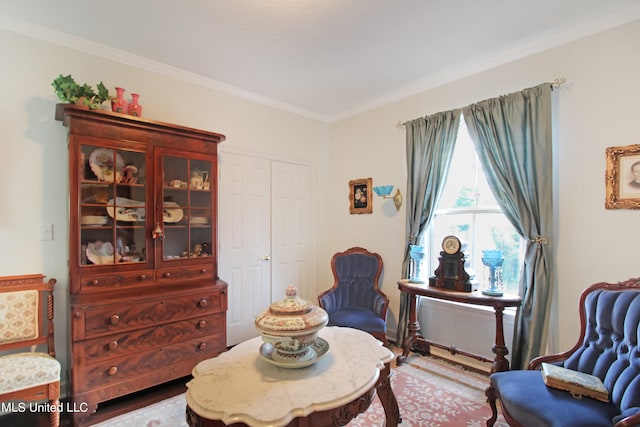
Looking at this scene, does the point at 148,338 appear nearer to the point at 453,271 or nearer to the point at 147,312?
the point at 147,312

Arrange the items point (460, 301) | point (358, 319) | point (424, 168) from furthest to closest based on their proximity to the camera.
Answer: point (424, 168) < point (358, 319) < point (460, 301)

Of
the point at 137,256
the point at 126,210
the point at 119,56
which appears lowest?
the point at 137,256

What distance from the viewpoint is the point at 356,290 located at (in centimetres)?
346

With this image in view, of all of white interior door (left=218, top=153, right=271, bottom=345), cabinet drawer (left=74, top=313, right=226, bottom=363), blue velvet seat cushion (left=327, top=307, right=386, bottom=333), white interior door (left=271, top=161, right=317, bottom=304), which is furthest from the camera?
white interior door (left=271, top=161, right=317, bottom=304)

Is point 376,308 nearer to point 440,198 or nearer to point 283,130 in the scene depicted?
point 440,198

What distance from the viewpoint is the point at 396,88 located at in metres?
3.38

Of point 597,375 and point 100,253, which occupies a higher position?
point 100,253

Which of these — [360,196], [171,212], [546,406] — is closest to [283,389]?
[546,406]

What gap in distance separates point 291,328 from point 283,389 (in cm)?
25

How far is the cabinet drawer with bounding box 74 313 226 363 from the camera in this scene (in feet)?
6.70

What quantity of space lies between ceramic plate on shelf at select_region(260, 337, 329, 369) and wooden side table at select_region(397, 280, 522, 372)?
4.58 feet

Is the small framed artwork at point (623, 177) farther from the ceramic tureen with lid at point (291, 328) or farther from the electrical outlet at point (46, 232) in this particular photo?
the electrical outlet at point (46, 232)

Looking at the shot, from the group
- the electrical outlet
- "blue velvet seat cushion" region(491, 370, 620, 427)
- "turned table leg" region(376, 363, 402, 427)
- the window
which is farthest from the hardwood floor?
the window

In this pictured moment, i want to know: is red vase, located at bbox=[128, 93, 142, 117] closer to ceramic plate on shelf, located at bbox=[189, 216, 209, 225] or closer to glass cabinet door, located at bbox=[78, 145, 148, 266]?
glass cabinet door, located at bbox=[78, 145, 148, 266]
